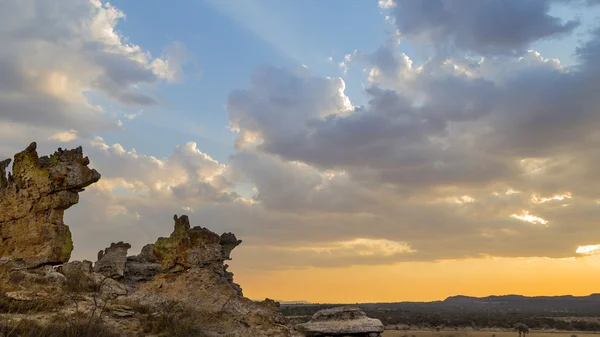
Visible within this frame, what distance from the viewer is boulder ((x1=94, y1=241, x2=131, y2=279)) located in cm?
2378

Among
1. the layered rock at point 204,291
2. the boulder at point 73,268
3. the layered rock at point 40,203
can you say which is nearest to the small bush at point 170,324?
the layered rock at point 204,291

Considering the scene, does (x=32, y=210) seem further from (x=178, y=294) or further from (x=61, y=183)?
(x=178, y=294)

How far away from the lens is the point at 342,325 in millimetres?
20516

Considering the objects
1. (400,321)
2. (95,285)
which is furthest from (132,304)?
(400,321)

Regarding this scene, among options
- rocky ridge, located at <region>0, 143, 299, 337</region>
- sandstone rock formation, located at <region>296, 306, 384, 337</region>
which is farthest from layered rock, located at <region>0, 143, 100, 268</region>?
sandstone rock formation, located at <region>296, 306, 384, 337</region>

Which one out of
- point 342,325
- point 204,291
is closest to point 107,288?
point 204,291

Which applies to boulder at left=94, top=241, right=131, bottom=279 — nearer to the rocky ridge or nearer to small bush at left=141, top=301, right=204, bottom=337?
the rocky ridge

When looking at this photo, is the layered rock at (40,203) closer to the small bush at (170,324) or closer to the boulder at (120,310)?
the boulder at (120,310)

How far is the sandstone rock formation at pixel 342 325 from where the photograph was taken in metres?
20.3

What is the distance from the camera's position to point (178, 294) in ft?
59.7

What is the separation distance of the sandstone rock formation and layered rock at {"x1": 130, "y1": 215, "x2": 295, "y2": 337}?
2.80 metres

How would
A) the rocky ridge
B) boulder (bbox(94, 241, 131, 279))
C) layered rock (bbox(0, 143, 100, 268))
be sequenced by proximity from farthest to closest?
boulder (bbox(94, 241, 131, 279)) → layered rock (bbox(0, 143, 100, 268)) → the rocky ridge

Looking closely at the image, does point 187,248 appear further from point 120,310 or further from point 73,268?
point 120,310

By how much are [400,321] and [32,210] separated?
7713 centimetres
